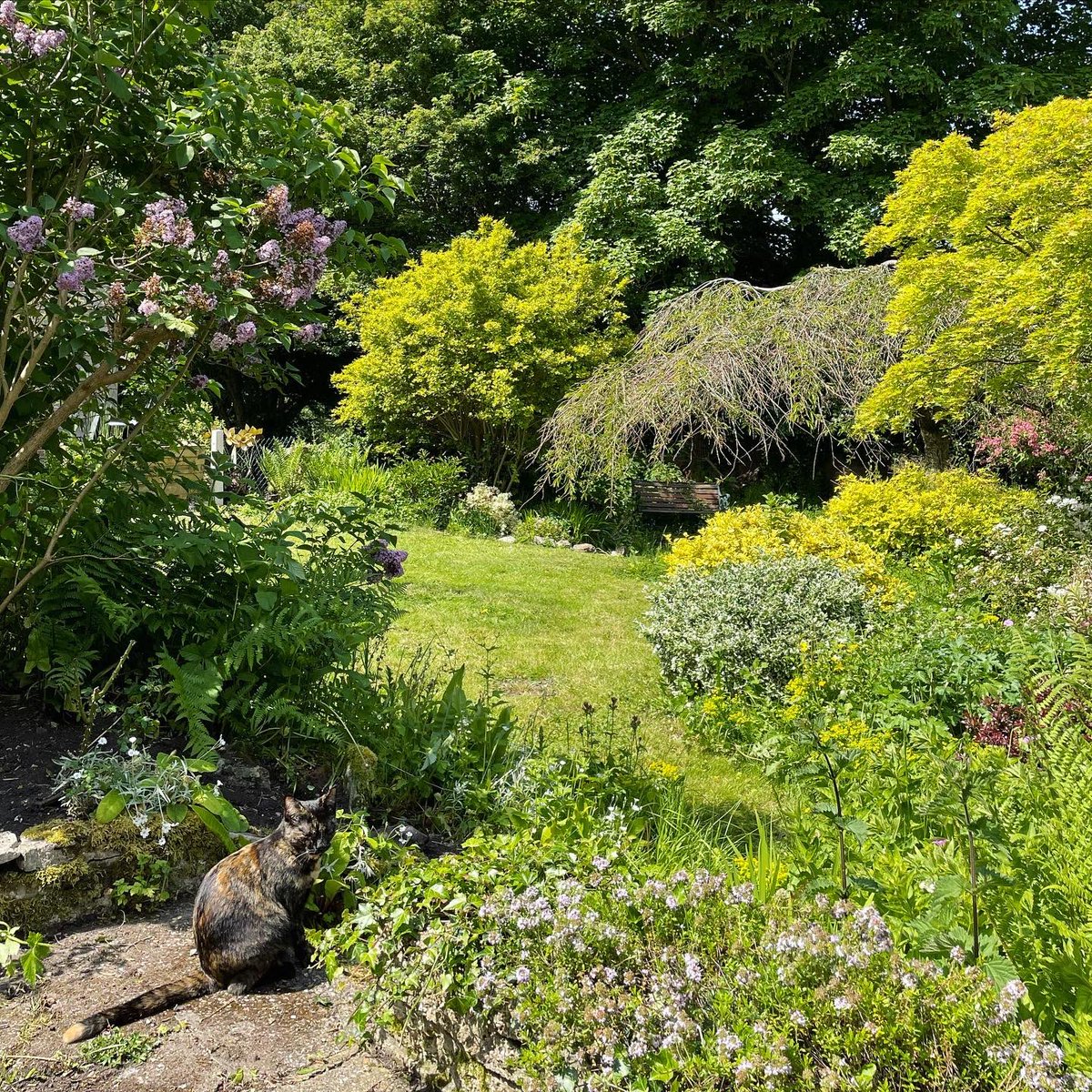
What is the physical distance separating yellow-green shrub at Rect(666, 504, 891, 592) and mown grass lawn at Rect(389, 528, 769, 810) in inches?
32.9

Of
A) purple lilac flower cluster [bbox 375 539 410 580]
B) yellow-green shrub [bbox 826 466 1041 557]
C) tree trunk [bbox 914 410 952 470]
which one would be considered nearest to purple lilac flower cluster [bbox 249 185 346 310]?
purple lilac flower cluster [bbox 375 539 410 580]

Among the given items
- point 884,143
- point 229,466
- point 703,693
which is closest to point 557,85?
point 884,143

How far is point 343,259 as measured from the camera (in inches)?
113

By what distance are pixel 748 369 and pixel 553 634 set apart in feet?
14.4

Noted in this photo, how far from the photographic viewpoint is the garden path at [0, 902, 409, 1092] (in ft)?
5.51

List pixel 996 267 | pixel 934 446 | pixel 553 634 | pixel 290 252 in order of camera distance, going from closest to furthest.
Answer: pixel 290 252, pixel 996 267, pixel 553 634, pixel 934 446

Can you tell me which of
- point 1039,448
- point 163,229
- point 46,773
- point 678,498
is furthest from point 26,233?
point 678,498

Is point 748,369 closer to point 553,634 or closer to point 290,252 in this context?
point 553,634

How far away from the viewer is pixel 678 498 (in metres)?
12.1

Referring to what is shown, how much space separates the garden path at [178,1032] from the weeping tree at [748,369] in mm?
7934

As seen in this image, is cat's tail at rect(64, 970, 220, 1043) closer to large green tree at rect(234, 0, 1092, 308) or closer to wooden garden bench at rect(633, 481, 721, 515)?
wooden garden bench at rect(633, 481, 721, 515)

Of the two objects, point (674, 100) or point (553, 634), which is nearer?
point (553, 634)

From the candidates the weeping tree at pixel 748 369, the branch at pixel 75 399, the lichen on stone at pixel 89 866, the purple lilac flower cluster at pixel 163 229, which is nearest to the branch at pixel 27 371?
the branch at pixel 75 399

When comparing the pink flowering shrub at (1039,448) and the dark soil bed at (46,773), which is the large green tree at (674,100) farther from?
the dark soil bed at (46,773)
